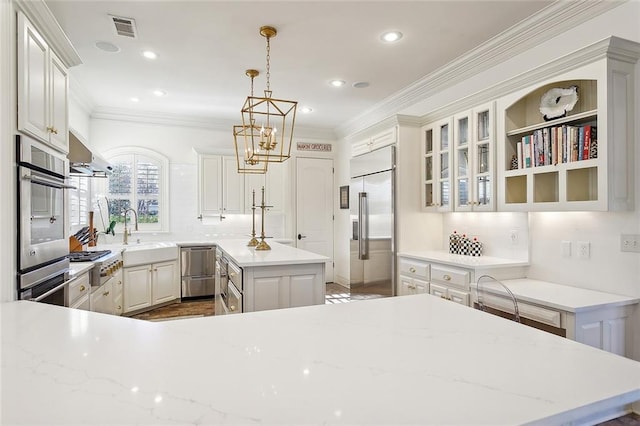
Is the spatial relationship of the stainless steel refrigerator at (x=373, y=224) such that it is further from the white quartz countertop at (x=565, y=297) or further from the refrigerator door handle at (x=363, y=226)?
the white quartz countertop at (x=565, y=297)

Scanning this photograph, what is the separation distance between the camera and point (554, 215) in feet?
9.16

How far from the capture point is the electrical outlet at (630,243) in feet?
7.45

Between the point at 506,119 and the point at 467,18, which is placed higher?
the point at 467,18

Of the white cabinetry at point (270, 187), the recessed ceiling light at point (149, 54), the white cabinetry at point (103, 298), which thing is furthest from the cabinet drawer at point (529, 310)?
the white cabinetry at point (270, 187)

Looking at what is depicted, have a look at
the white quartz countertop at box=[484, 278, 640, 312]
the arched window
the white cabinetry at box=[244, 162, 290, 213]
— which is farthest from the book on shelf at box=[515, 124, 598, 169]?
the arched window

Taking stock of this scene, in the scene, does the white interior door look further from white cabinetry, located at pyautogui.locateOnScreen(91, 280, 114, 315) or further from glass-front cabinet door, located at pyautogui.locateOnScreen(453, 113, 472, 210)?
glass-front cabinet door, located at pyautogui.locateOnScreen(453, 113, 472, 210)

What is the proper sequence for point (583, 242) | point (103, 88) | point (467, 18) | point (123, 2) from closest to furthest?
point (583, 242) < point (123, 2) < point (467, 18) < point (103, 88)

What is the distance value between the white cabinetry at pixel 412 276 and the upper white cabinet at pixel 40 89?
3041 mm

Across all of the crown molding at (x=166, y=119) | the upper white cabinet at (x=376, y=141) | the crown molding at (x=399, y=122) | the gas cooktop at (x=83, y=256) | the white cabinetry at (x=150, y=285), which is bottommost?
the white cabinetry at (x=150, y=285)

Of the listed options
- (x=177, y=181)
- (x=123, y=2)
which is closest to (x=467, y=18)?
(x=123, y=2)

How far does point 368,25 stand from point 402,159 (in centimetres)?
140

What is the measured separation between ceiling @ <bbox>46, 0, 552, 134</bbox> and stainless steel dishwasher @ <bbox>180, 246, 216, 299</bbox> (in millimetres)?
2143

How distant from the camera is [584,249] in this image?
2.55 metres

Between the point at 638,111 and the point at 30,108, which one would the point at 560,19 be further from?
the point at 30,108
